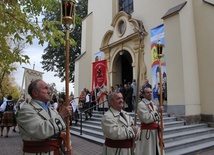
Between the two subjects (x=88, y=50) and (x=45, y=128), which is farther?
(x=88, y=50)

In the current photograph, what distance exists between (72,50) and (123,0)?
35.3ft

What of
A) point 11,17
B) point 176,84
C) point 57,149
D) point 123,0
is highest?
point 123,0

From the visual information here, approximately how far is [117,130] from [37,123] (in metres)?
1.14

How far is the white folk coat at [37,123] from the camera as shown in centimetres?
223

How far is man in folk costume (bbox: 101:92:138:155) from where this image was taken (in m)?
2.89

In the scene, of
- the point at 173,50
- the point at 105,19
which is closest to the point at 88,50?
the point at 105,19

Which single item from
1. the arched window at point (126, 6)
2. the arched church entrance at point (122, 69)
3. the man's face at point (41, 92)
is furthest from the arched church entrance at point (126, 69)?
the man's face at point (41, 92)

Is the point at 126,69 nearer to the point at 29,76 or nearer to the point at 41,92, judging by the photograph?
the point at 29,76

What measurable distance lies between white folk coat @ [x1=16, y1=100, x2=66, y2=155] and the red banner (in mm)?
12502

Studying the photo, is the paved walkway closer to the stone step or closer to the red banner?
the stone step

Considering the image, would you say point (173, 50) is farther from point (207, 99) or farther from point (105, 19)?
point (105, 19)

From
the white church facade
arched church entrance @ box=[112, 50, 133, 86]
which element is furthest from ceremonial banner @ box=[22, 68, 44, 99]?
arched church entrance @ box=[112, 50, 133, 86]

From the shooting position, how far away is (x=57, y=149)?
8.04 ft

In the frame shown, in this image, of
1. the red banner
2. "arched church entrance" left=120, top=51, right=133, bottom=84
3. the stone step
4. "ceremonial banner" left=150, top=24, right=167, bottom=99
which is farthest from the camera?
"arched church entrance" left=120, top=51, right=133, bottom=84
